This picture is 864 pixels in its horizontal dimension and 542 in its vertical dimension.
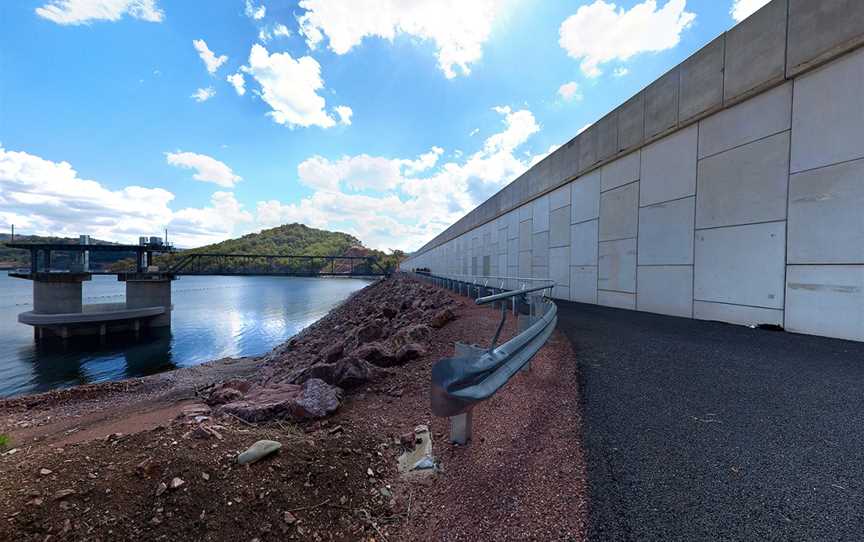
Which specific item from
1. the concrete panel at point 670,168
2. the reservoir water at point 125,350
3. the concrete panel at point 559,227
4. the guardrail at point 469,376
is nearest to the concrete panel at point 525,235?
the concrete panel at point 559,227

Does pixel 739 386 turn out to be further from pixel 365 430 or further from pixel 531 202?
pixel 531 202

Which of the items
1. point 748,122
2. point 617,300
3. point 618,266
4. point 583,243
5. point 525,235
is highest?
point 748,122

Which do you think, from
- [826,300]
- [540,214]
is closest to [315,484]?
[826,300]

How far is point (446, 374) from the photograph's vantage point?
2.39m

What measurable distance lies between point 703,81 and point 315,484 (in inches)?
457

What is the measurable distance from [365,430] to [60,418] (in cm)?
1305

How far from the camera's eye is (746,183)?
24.3ft

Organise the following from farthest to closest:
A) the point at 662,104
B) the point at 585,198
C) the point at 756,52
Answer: the point at 585,198, the point at 662,104, the point at 756,52

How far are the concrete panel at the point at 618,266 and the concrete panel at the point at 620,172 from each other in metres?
1.95

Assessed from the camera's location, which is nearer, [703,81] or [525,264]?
[703,81]

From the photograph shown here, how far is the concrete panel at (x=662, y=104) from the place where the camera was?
9.18 meters

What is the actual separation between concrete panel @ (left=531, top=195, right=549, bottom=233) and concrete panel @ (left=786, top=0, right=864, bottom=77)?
9178mm

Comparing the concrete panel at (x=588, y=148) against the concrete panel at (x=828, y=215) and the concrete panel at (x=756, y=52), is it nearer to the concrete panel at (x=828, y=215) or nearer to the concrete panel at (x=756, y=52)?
the concrete panel at (x=756, y=52)

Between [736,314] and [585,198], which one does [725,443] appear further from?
[585,198]
